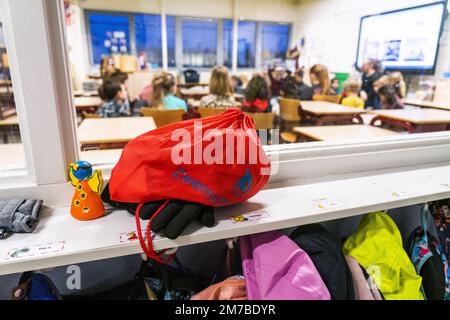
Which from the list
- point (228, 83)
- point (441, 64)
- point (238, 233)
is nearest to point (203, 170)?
point (238, 233)

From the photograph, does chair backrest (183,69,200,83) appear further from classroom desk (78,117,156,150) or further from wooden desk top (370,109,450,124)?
wooden desk top (370,109,450,124)

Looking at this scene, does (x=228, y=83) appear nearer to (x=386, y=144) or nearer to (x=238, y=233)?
(x=386, y=144)

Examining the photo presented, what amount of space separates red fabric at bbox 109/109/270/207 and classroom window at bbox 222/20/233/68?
6.58 meters

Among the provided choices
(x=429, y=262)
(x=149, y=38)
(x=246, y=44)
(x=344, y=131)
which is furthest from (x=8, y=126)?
(x=246, y=44)

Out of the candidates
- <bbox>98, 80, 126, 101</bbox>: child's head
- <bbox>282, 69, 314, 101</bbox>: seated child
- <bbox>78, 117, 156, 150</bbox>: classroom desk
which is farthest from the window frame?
<bbox>282, 69, 314, 101</bbox>: seated child

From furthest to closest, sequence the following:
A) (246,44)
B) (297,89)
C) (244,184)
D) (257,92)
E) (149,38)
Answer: (246,44) → (149,38) → (297,89) → (257,92) → (244,184)

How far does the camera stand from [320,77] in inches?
149

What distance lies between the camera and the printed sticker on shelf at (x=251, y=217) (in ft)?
2.74

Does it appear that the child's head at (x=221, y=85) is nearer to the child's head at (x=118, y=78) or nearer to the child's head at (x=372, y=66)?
the child's head at (x=118, y=78)

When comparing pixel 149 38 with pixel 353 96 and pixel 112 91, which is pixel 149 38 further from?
pixel 353 96

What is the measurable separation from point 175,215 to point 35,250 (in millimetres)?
307

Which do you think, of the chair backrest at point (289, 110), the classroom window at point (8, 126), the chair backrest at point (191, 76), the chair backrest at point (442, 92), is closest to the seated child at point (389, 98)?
the chair backrest at point (442, 92)

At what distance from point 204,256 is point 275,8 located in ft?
21.8

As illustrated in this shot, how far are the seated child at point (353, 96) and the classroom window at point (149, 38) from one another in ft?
13.0
